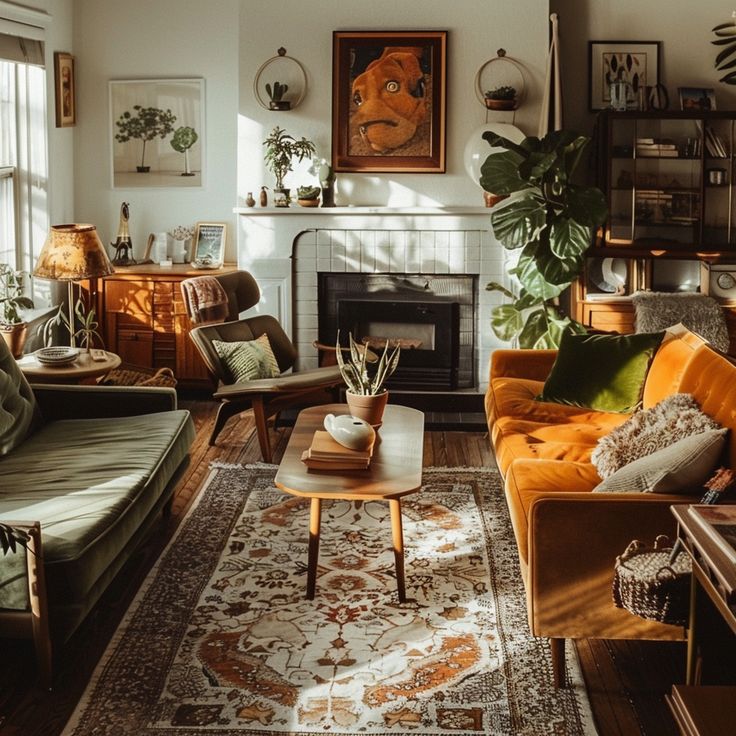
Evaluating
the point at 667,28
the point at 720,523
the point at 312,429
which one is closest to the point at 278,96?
the point at 667,28

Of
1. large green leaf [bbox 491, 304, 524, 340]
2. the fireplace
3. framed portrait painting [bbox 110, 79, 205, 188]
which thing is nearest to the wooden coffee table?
large green leaf [bbox 491, 304, 524, 340]

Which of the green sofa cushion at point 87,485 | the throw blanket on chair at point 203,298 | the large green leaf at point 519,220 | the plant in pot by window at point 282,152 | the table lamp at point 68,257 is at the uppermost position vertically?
the plant in pot by window at point 282,152

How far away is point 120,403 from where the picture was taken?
15.9 feet

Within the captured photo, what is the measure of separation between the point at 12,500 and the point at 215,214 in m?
3.79

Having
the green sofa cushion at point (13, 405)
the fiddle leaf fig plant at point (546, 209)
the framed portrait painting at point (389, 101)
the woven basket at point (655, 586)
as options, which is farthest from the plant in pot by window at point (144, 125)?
the woven basket at point (655, 586)

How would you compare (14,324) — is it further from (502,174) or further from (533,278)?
(533,278)

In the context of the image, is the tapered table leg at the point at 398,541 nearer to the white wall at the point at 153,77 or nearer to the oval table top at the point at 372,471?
the oval table top at the point at 372,471

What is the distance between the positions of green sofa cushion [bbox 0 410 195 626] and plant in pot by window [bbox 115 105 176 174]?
296 centimetres

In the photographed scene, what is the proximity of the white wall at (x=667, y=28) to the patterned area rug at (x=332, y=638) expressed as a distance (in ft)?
11.0

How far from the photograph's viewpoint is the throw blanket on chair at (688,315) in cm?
634

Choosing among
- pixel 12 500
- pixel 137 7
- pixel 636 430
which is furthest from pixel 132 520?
pixel 137 7

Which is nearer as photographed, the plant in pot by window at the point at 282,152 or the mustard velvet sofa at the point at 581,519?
the mustard velvet sofa at the point at 581,519

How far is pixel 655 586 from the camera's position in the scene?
9.45 ft

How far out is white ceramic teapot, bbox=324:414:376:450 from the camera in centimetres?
394
